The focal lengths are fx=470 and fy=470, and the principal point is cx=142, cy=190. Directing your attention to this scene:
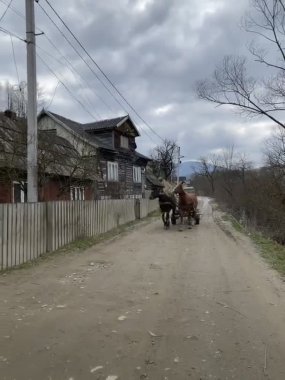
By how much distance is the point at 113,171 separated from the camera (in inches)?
1714

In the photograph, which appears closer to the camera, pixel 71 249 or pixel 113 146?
pixel 71 249

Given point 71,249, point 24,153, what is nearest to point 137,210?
point 24,153

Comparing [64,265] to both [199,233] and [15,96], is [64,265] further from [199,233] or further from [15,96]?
[15,96]

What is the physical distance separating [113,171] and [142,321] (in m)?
37.1

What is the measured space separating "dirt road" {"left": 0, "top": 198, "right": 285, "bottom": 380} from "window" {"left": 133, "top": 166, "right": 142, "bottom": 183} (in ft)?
128

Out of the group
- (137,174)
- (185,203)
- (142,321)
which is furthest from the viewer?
(137,174)

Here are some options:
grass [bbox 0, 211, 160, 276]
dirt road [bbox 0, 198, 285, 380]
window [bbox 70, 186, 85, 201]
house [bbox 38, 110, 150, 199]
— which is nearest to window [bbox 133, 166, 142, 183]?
house [bbox 38, 110, 150, 199]

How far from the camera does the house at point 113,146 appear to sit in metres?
38.0

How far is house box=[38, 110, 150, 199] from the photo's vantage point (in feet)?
125

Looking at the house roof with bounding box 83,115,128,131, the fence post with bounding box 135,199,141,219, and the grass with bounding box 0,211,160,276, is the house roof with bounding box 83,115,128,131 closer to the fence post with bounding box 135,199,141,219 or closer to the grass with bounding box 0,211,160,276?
the fence post with bounding box 135,199,141,219

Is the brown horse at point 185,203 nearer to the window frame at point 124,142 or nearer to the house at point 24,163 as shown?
the house at point 24,163

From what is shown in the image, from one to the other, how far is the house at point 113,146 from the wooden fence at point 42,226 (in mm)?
15590

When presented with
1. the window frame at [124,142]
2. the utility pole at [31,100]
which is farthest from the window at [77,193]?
the window frame at [124,142]

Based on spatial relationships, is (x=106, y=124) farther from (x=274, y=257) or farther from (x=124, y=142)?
(x=274, y=257)
